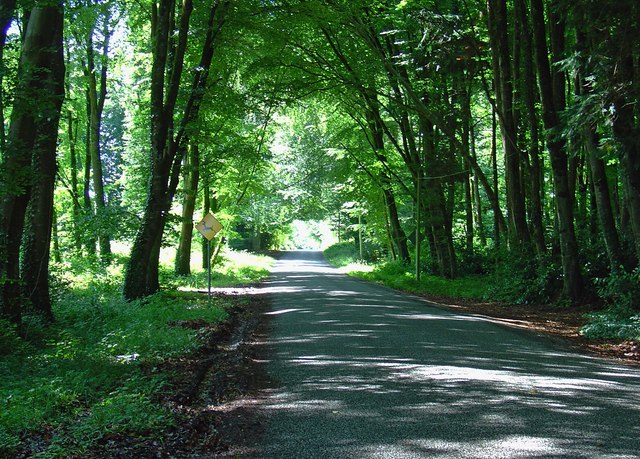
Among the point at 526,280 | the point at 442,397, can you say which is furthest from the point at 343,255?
the point at 442,397

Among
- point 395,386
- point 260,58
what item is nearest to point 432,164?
point 260,58

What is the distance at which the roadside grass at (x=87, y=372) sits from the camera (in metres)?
4.80

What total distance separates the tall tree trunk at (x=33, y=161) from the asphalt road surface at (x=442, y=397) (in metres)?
4.11

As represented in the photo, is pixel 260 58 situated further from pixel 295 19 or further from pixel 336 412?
pixel 336 412

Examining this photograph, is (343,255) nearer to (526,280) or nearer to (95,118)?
(95,118)

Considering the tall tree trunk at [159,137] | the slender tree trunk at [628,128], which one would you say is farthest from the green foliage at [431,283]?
the tall tree trunk at [159,137]

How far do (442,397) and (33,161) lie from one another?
7.93 metres

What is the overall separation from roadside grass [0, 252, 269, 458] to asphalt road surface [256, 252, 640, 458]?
1.37 meters

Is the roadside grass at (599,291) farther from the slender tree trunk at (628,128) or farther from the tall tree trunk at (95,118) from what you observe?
the tall tree trunk at (95,118)

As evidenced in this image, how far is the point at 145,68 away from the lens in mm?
22719

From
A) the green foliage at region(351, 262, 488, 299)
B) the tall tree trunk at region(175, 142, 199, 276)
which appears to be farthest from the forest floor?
the tall tree trunk at region(175, 142, 199, 276)

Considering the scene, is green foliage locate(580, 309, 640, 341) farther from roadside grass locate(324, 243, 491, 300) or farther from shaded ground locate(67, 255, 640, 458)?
roadside grass locate(324, 243, 491, 300)

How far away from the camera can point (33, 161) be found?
9.76 m

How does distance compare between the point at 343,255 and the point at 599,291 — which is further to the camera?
the point at 343,255
